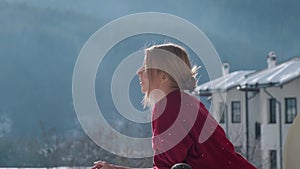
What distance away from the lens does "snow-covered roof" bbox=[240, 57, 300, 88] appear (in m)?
17.5

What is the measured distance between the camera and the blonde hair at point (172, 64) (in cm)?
158

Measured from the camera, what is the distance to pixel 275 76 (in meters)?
18.0

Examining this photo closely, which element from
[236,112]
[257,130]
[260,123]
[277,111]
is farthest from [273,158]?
[236,112]

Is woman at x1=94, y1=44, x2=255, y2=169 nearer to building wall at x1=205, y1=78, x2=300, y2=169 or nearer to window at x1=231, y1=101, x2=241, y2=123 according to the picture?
building wall at x1=205, y1=78, x2=300, y2=169

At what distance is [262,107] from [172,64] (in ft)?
57.9

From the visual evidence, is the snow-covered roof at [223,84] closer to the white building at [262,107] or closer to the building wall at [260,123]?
the white building at [262,107]

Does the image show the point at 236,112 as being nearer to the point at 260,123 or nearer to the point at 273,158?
the point at 260,123

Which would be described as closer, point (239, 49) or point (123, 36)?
point (123, 36)

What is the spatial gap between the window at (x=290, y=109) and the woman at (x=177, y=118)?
648 inches

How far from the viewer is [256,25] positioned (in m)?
43.9

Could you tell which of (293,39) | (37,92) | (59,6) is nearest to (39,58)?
(37,92)

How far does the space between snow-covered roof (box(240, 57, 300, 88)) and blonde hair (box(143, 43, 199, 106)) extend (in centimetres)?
1595

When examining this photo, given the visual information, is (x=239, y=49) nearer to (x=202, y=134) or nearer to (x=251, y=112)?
(x=251, y=112)

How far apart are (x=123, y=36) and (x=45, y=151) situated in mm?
13709
